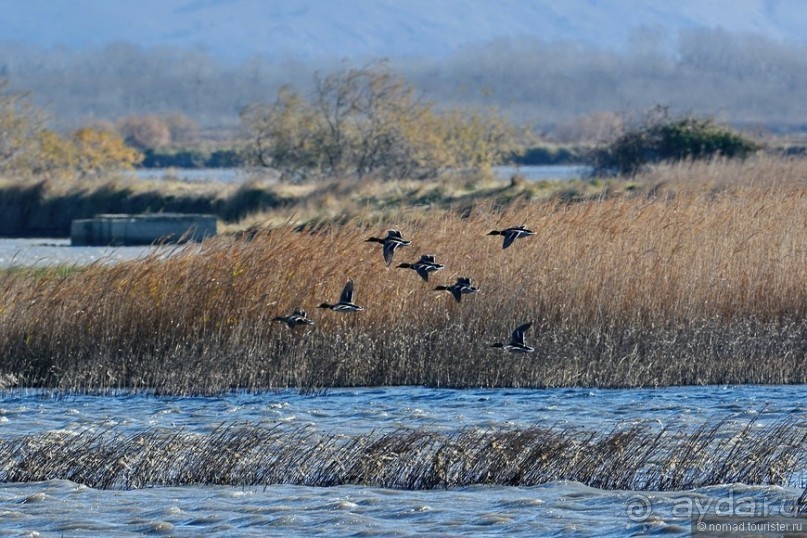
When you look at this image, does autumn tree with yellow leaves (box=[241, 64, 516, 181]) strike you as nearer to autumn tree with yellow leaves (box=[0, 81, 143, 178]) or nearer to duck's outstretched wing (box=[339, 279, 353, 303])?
autumn tree with yellow leaves (box=[0, 81, 143, 178])

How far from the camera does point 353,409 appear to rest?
13.4 meters

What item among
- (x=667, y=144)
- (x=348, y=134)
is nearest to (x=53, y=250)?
(x=348, y=134)

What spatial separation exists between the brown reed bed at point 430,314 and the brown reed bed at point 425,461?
394cm

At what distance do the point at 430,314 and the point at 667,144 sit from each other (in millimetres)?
23583

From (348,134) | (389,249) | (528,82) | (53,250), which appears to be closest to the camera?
(389,249)

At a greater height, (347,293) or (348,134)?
(347,293)

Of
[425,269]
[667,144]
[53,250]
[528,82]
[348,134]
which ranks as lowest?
[528,82]

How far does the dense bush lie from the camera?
121 ft

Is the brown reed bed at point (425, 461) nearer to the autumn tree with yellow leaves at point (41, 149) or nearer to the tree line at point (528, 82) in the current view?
the autumn tree with yellow leaves at point (41, 149)

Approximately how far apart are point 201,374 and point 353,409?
1971mm

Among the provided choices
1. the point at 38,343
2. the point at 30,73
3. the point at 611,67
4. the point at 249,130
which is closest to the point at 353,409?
the point at 38,343

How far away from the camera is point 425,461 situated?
10.2 m

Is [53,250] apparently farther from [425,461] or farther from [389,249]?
[425,461]

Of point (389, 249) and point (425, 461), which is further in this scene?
point (389, 249)
